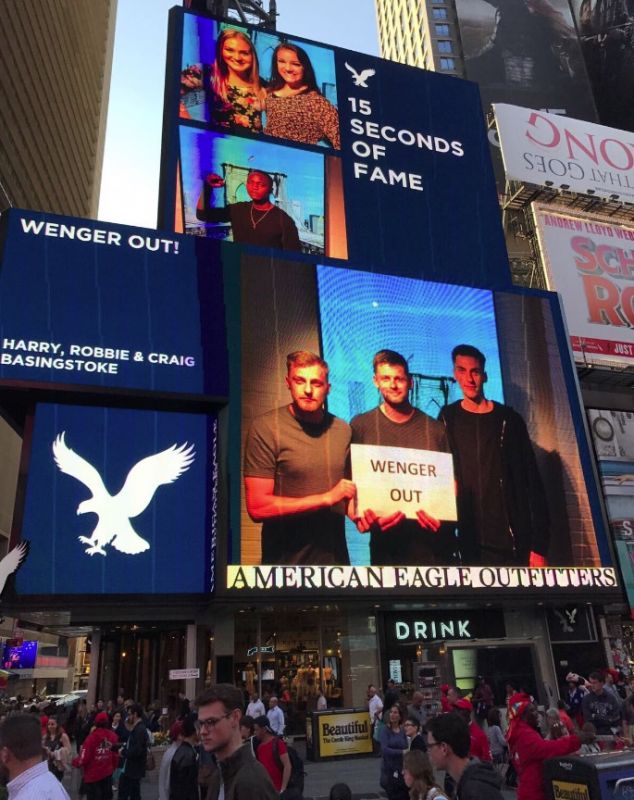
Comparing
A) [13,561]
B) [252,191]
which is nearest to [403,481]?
[13,561]

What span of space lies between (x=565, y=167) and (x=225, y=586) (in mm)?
34490

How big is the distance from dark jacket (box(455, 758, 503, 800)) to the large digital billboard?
17461 mm

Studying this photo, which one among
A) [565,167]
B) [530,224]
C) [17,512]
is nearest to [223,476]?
[17,512]

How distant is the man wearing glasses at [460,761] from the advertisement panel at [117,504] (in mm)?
17942

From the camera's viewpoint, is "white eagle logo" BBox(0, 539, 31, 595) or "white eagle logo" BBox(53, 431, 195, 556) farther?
"white eagle logo" BBox(53, 431, 195, 556)

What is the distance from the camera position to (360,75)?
35000mm

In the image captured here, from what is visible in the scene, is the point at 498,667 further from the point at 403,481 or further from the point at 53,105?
the point at 53,105

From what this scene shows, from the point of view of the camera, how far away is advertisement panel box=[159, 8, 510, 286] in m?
Answer: 29.8

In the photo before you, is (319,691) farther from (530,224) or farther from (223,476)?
(530,224)

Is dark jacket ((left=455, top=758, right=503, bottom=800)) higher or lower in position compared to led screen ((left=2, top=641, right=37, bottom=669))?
lower

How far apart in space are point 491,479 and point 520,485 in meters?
1.22

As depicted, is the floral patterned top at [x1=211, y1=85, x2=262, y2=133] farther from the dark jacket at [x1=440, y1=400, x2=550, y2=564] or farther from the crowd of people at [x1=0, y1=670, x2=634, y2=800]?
the crowd of people at [x1=0, y1=670, x2=634, y2=800]

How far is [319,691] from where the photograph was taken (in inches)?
→ 928

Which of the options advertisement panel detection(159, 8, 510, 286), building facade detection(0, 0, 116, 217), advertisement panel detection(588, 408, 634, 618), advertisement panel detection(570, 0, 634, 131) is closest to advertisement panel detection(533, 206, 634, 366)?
advertisement panel detection(588, 408, 634, 618)
